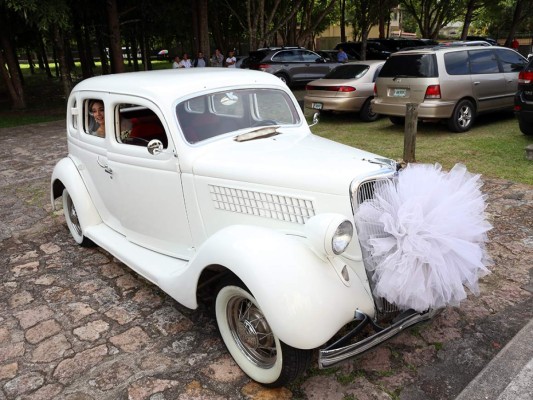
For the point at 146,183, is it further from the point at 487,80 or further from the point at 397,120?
the point at 487,80

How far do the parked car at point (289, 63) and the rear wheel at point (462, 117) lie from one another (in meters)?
8.82

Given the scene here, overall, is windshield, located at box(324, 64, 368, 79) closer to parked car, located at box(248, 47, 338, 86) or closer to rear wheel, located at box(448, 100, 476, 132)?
rear wheel, located at box(448, 100, 476, 132)

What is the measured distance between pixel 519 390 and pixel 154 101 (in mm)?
3222

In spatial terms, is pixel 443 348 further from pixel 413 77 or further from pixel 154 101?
pixel 413 77

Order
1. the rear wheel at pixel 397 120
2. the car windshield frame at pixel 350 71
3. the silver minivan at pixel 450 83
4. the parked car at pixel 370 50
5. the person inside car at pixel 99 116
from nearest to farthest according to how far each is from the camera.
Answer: the person inside car at pixel 99 116
the silver minivan at pixel 450 83
the rear wheel at pixel 397 120
the car windshield frame at pixel 350 71
the parked car at pixel 370 50

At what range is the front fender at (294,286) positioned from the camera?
2414 mm

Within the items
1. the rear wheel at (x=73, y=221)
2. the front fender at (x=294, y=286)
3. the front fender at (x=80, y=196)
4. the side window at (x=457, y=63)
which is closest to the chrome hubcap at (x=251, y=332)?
the front fender at (x=294, y=286)

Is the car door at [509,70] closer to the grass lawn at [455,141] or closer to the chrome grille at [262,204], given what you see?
the grass lawn at [455,141]

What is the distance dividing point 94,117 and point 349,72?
796 cm

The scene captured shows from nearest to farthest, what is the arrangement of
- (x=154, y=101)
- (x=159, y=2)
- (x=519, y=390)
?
1. (x=519, y=390)
2. (x=154, y=101)
3. (x=159, y=2)

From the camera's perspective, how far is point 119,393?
9.21 ft

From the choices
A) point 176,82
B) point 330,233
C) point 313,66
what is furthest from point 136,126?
point 313,66

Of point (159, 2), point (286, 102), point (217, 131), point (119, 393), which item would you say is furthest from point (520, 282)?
point (159, 2)

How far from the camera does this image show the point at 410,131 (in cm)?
708
